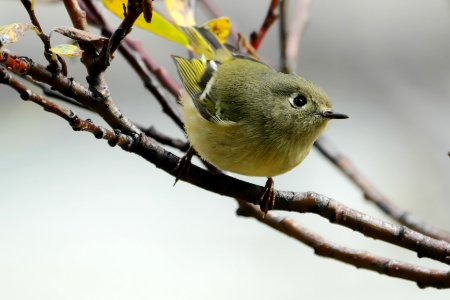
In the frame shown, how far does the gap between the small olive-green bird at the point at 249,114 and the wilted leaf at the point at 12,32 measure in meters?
0.59

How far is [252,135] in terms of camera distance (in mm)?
1426

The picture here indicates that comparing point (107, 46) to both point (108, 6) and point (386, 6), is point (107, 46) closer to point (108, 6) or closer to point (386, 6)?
point (108, 6)

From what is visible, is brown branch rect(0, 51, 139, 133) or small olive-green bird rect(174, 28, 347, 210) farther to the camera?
small olive-green bird rect(174, 28, 347, 210)

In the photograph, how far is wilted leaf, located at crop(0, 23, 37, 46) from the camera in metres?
0.74

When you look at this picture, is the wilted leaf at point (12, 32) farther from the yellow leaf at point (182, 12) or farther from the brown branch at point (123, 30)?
the yellow leaf at point (182, 12)

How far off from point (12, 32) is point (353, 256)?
28.8 inches

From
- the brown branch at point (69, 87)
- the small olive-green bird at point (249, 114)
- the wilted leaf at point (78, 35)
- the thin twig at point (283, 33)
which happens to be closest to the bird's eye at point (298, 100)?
the small olive-green bird at point (249, 114)

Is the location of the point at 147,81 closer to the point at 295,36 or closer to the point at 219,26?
the point at 219,26

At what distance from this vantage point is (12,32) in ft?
2.48

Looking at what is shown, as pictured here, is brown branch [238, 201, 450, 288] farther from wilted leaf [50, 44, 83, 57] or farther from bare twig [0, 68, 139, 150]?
wilted leaf [50, 44, 83, 57]

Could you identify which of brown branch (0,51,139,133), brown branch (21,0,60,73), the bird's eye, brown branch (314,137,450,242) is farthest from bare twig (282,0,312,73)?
brown branch (21,0,60,73)

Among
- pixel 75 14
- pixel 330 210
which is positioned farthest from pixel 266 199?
pixel 75 14

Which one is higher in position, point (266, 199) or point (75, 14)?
point (75, 14)

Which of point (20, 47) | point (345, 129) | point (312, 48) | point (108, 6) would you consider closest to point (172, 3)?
point (108, 6)
